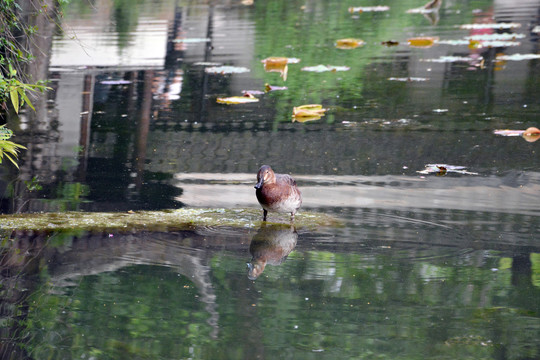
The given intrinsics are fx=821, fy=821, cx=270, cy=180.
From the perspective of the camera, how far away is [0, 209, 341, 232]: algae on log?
629 cm

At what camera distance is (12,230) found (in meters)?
6.21

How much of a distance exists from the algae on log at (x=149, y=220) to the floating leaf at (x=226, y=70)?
648cm

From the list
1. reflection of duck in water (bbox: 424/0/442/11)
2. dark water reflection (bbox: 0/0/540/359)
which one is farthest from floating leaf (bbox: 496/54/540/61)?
reflection of duck in water (bbox: 424/0/442/11)

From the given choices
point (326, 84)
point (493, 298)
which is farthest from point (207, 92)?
point (493, 298)

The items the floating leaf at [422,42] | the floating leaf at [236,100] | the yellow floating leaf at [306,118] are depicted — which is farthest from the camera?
the floating leaf at [422,42]

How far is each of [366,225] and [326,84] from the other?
5.88 metres

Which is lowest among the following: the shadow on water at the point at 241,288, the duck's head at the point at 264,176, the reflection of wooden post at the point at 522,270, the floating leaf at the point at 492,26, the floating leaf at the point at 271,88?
A: the shadow on water at the point at 241,288

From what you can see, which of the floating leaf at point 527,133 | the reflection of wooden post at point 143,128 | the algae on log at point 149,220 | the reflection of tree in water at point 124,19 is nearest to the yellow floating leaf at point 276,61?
the reflection of wooden post at point 143,128

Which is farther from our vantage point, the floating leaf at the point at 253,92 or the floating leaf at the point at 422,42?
the floating leaf at the point at 422,42

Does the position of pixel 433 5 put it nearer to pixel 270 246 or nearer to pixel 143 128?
pixel 143 128

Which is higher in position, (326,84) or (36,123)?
(326,84)

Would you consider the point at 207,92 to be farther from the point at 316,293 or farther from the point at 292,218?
the point at 316,293

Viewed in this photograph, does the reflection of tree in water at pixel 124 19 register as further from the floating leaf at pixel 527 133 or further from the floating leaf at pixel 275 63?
the floating leaf at pixel 527 133

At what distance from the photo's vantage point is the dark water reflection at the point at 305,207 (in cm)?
447
